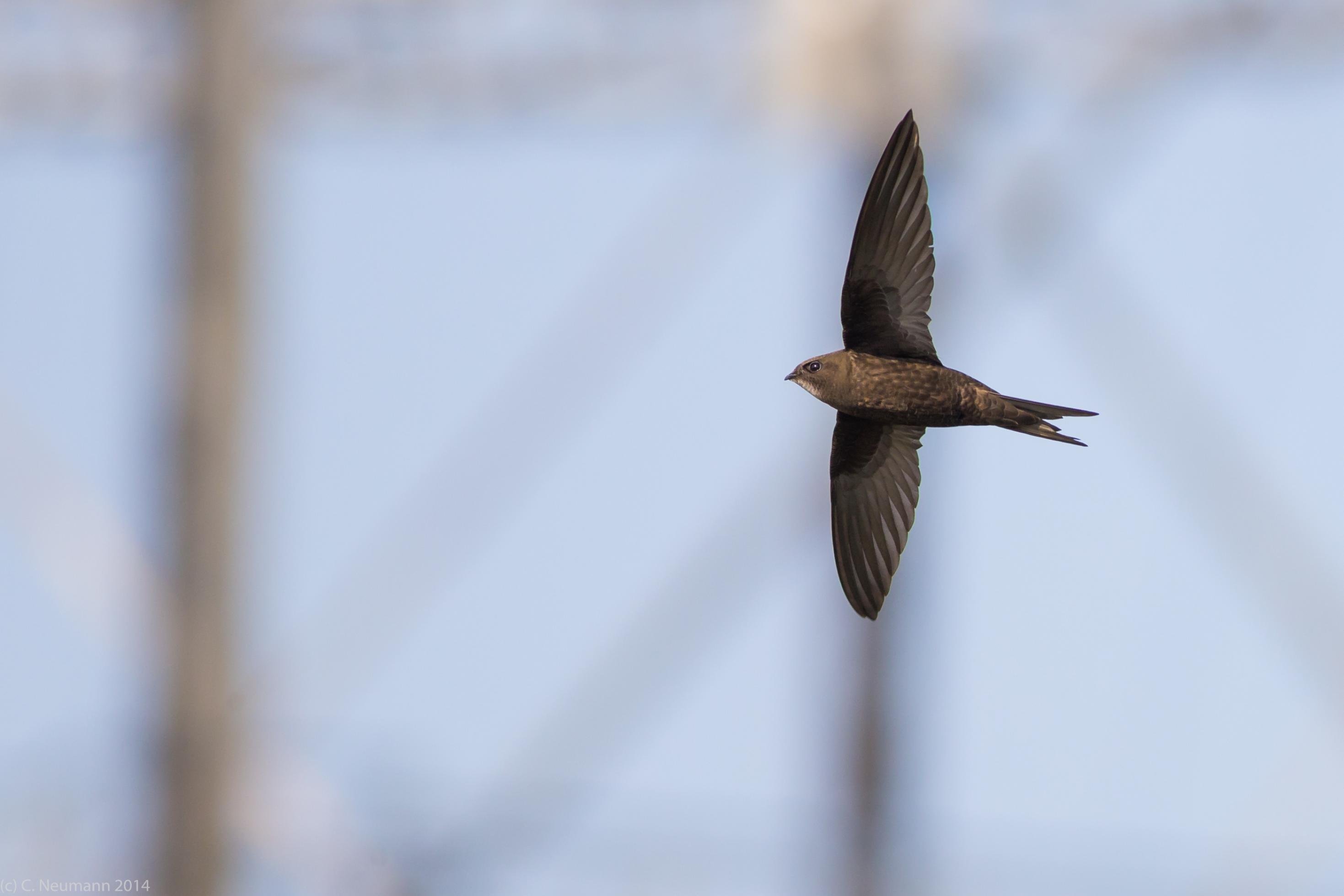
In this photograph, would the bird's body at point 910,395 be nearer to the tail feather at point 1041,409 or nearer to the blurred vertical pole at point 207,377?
the tail feather at point 1041,409

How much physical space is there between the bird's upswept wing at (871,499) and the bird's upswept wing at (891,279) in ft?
0.09

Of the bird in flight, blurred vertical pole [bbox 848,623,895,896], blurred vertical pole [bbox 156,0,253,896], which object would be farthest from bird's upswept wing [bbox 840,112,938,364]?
blurred vertical pole [bbox 156,0,253,896]

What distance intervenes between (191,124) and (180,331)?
0.35 meters

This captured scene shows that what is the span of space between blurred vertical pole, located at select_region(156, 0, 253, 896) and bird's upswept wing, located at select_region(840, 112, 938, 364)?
221 centimetres

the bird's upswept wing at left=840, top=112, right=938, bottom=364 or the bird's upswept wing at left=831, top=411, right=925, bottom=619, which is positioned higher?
the bird's upswept wing at left=840, top=112, right=938, bottom=364

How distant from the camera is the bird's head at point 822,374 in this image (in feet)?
1.61

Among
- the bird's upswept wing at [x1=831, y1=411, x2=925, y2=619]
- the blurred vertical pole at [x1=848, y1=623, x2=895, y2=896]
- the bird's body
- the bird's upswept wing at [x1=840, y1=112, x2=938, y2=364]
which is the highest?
the bird's upswept wing at [x1=840, y1=112, x2=938, y2=364]

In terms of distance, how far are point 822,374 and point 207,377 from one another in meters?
2.26

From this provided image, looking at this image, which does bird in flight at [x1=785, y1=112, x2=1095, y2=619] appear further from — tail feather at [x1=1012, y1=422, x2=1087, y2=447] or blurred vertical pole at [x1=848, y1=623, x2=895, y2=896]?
blurred vertical pole at [x1=848, y1=623, x2=895, y2=896]

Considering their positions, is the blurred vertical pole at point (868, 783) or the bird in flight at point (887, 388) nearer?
the bird in flight at point (887, 388)

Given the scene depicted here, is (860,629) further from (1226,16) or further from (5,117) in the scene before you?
(5,117)

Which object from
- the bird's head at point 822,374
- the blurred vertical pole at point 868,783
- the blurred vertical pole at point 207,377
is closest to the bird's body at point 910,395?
the bird's head at point 822,374

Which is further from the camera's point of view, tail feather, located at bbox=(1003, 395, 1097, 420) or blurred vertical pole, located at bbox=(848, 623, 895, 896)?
blurred vertical pole, located at bbox=(848, 623, 895, 896)

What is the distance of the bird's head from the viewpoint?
0.49 m
